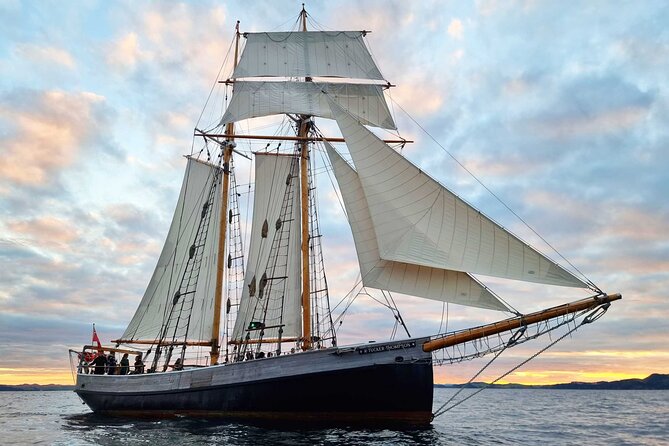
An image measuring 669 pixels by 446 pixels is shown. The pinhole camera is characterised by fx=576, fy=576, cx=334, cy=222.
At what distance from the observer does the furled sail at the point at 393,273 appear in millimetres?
23594

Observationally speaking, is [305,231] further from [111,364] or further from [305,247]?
[111,364]

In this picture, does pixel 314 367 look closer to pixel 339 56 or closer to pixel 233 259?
pixel 233 259

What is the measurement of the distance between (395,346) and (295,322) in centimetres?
956

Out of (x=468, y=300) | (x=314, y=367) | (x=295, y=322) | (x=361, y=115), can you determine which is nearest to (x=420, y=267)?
(x=468, y=300)

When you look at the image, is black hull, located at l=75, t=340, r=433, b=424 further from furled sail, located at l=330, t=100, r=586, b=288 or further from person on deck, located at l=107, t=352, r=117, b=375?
person on deck, located at l=107, t=352, r=117, b=375

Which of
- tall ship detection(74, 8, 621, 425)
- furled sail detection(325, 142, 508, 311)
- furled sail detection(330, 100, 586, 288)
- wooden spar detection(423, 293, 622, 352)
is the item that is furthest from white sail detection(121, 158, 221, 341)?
wooden spar detection(423, 293, 622, 352)

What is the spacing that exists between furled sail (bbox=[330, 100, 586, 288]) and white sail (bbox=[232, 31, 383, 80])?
41.6 ft

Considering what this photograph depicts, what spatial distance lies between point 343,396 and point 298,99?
19876mm

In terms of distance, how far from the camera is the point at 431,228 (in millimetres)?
24016

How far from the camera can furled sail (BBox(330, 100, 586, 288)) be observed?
861 inches

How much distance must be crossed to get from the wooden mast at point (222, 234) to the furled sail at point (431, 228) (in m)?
14.2

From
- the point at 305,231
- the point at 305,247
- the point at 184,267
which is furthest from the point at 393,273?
the point at 184,267

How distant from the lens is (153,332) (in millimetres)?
37312

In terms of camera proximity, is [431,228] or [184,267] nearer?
[431,228]
